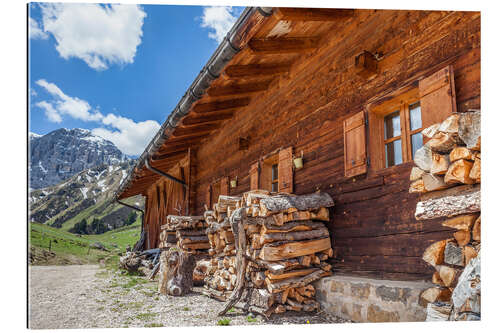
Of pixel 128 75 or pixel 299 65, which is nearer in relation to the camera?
pixel 128 75

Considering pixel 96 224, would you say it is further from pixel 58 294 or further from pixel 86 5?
pixel 86 5

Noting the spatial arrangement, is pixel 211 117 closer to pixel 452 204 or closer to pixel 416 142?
pixel 416 142

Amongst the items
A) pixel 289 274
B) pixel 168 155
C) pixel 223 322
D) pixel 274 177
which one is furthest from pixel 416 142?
pixel 168 155

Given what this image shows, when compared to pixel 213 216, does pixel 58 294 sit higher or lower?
lower

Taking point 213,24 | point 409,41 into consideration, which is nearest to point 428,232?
point 409,41

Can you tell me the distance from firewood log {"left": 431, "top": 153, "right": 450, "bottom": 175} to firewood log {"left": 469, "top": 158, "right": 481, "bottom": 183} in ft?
0.57

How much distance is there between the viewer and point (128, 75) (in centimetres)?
542

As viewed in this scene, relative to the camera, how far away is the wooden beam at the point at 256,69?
6211 millimetres

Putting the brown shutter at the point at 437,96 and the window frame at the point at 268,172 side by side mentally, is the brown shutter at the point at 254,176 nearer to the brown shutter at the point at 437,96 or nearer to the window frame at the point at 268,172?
the window frame at the point at 268,172

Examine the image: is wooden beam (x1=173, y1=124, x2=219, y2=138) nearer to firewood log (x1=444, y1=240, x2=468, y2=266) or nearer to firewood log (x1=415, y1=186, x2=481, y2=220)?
firewood log (x1=415, y1=186, x2=481, y2=220)
